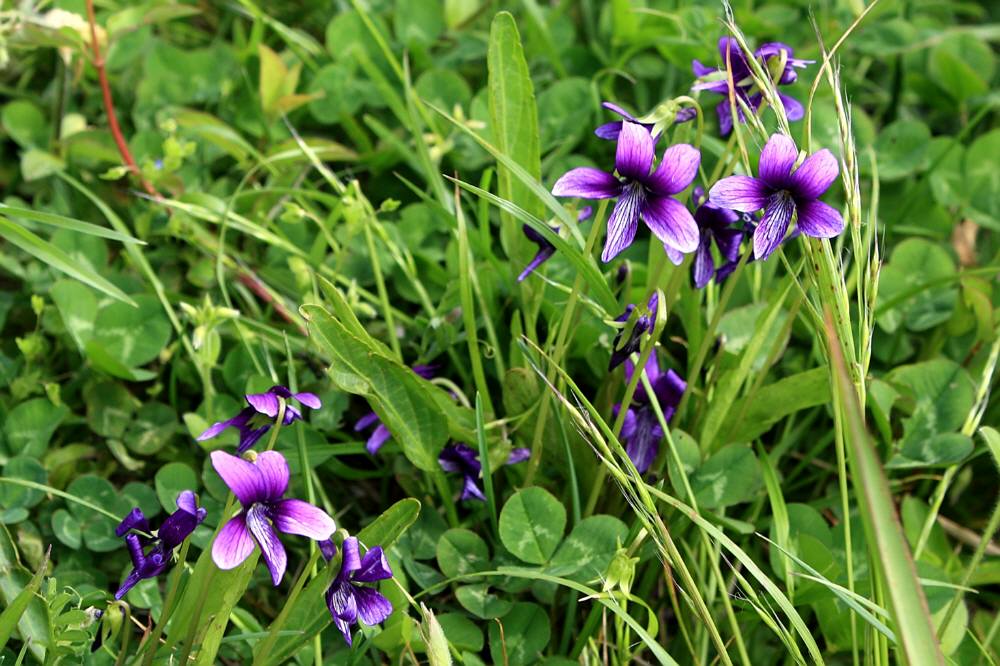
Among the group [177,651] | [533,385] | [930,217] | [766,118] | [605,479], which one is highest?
[766,118]

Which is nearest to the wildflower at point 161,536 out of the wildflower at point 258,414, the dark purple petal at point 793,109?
the wildflower at point 258,414

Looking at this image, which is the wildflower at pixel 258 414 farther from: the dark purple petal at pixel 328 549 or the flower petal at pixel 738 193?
the flower petal at pixel 738 193

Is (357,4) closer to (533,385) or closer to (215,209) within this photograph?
(215,209)

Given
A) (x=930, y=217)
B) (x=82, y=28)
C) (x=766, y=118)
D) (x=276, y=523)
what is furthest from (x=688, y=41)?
(x=276, y=523)

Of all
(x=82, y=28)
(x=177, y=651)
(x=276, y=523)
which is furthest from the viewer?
(x=82, y=28)

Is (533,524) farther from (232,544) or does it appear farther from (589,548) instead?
(232,544)

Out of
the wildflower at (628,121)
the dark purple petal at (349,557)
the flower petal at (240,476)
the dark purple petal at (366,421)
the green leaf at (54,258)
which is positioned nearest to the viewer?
the flower petal at (240,476)

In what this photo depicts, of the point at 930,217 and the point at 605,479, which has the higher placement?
the point at 930,217

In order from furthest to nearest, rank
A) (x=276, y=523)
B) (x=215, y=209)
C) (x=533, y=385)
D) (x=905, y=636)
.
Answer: (x=215, y=209), (x=533, y=385), (x=276, y=523), (x=905, y=636)
